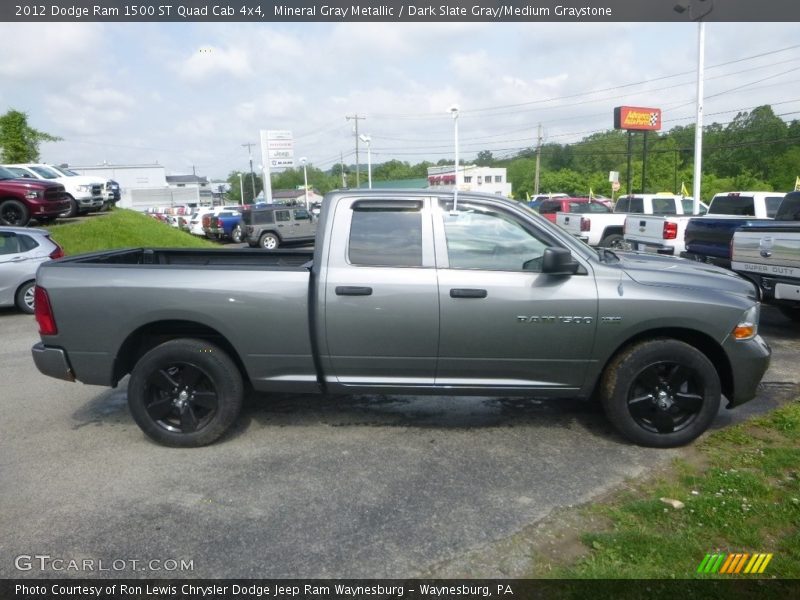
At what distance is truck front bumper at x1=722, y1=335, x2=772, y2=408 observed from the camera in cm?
419

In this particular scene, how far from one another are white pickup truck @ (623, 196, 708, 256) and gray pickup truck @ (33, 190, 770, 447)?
8.10 meters

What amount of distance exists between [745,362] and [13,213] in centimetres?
1683

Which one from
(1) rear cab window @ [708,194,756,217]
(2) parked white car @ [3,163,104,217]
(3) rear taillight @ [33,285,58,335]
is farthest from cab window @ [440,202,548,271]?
(2) parked white car @ [3,163,104,217]

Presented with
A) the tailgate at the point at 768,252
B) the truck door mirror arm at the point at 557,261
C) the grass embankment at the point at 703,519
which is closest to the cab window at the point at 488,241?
the truck door mirror arm at the point at 557,261

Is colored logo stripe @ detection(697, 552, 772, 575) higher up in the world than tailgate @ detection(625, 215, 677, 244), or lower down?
lower down

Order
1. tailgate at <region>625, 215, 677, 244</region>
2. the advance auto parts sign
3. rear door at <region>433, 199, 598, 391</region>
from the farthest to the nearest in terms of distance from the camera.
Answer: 1. the advance auto parts sign
2. tailgate at <region>625, 215, 677, 244</region>
3. rear door at <region>433, 199, 598, 391</region>

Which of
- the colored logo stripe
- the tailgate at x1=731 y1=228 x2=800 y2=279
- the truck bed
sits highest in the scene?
the truck bed

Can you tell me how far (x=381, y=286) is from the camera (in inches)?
165

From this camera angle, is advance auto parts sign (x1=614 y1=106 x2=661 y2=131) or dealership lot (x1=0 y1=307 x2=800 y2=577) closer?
dealership lot (x1=0 y1=307 x2=800 y2=577)

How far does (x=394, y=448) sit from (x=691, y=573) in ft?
7.04

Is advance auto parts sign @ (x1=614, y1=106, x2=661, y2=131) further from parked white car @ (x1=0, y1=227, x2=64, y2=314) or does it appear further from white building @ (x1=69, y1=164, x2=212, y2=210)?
white building @ (x1=69, y1=164, x2=212, y2=210)

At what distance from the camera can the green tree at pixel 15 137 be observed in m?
28.9

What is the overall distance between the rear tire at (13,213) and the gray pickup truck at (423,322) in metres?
13.1

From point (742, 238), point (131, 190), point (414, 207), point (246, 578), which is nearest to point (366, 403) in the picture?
point (414, 207)
